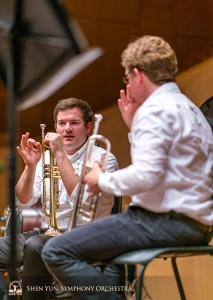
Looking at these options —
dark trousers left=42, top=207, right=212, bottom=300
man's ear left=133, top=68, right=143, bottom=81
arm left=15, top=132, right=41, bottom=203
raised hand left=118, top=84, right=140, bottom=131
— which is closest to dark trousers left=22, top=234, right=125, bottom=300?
arm left=15, top=132, right=41, bottom=203

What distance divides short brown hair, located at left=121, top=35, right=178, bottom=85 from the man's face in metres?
0.88

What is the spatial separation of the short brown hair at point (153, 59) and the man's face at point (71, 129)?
0.88 metres

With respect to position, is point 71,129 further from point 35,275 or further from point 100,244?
point 100,244

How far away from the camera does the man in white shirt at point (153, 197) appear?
162cm

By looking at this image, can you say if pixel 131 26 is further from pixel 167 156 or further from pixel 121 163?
pixel 167 156

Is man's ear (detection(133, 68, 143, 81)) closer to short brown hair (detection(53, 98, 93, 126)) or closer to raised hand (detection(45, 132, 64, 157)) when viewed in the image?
raised hand (detection(45, 132, 64, 157))

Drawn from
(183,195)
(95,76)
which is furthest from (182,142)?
(95,76)

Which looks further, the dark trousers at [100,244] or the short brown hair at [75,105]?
the short brown hair at [75,105]

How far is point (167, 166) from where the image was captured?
5.49ft

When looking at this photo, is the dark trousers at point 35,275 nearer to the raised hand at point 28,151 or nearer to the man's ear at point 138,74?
the raised hand at point 28,151

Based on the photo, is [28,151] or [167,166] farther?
[28,151]

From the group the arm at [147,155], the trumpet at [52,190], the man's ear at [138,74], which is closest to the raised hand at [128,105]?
the man's ear at [138,74]

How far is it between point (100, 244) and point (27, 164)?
3.14 ft

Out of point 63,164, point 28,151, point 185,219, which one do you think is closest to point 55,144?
point 63,164
